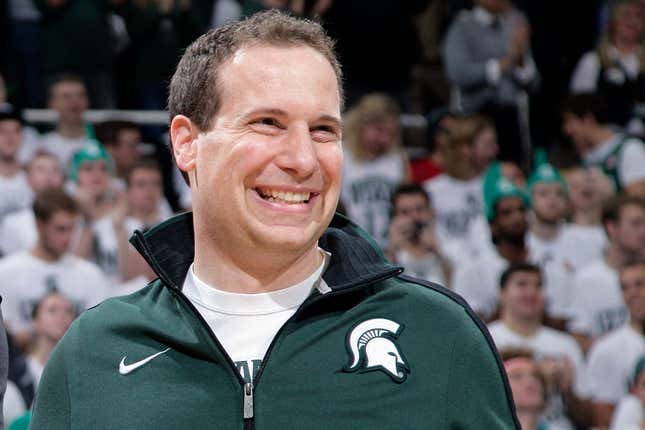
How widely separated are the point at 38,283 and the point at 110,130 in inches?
75.4

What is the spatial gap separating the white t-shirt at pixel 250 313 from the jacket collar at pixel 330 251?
1.9 inches

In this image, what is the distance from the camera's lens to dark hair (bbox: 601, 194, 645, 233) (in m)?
8.38

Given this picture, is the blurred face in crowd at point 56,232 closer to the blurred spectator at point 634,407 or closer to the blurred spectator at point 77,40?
the blurred spectator at point 77,40

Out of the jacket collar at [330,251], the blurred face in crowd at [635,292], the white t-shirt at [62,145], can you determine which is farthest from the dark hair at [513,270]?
the jacket collar at [330,251]

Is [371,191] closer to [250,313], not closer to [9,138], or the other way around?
[9,138]

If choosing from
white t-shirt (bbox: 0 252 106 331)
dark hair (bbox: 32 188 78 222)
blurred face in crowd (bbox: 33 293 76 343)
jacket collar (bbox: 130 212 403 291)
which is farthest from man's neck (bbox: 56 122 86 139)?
jacket collar (bbox: 130 212 403 291)

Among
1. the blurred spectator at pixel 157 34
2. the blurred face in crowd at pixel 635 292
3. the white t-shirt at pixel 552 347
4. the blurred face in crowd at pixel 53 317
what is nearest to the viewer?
the blurred face in crowd at pixel 53 317

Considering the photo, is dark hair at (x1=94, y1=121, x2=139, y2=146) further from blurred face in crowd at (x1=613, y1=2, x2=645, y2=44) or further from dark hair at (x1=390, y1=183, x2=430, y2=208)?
blurred face in crowd at (x1=613, y1=2, x2=645, y2=44)

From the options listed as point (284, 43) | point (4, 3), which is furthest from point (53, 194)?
point (284, 43)

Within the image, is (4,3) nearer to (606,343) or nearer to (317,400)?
(606,343)

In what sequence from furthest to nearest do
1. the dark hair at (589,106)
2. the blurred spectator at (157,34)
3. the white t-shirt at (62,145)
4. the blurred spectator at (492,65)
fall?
the blurred spectator at (492,65) < the blurred spectator at (157,34) < the dark hair at (589,106) < the white t-shirt at (62,145)

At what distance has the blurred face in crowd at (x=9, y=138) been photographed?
8539 mm

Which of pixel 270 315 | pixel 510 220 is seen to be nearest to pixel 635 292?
pixel 510 220

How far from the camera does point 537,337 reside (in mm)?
7637
